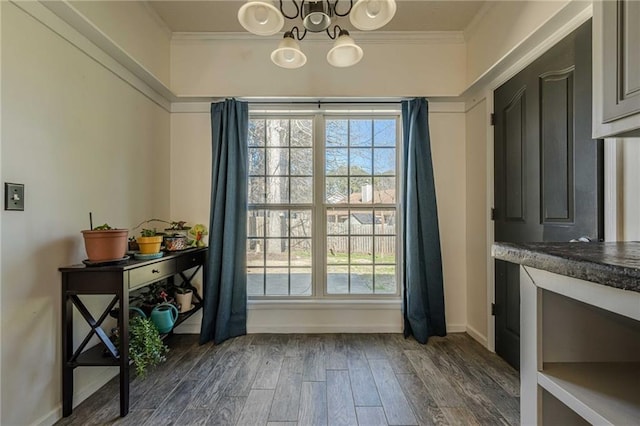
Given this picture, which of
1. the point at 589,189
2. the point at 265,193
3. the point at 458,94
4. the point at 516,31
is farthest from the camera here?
the point at 265,193

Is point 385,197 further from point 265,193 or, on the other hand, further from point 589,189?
point 589,189

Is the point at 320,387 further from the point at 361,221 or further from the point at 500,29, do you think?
the point at 500,29

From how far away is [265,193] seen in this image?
2.95 meters

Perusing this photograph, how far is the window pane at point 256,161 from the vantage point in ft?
9.65

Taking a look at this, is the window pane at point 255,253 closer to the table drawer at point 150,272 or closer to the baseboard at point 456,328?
the table drawer at point 150,272

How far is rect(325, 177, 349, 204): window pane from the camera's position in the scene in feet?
9.69

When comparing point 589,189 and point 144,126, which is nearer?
point 589,189

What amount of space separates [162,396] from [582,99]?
2.99 metres

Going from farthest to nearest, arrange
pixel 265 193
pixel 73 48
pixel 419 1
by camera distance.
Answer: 1. pixel 265 193
2. pixel 419 1
3. pixel 73 48

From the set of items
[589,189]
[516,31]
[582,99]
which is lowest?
[589,189]

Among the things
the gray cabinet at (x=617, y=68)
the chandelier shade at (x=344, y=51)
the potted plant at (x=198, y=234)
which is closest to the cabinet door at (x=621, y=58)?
the gray cabinet at (x=617, y=68)

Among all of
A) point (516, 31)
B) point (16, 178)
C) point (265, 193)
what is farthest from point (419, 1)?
point (16, 178)

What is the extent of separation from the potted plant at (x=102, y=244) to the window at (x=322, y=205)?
4.25 ft

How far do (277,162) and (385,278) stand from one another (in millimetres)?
1571
